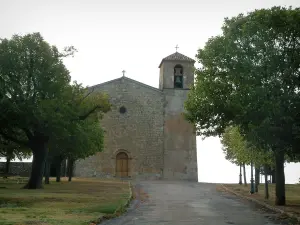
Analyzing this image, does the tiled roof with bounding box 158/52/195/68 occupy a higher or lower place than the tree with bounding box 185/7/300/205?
higher

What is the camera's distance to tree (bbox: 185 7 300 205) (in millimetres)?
17250

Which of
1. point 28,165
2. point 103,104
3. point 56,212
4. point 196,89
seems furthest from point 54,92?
point 28,165

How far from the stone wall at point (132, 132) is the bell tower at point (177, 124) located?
0.82 meters

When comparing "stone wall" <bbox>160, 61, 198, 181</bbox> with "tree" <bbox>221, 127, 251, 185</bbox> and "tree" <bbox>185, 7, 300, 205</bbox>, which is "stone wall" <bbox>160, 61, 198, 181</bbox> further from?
"tree" <bbox>185, 7, 300, 205</bbox>

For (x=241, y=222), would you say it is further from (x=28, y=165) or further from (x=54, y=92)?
(x=28, y=165)

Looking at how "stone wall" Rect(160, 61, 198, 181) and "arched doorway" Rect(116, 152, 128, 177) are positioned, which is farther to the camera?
"stone wall" Rect(160, 61, 198, 181)

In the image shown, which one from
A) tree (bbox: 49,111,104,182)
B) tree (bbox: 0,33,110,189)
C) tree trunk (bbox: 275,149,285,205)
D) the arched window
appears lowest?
tree trunk (bbox: 275,149,285,205)

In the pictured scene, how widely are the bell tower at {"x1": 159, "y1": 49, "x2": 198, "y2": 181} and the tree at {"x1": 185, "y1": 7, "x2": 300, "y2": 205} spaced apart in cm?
2244

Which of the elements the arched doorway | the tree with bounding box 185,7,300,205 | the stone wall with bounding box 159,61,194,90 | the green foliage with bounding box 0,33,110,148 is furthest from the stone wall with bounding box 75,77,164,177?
the tree with bounding box 185,7,300,205

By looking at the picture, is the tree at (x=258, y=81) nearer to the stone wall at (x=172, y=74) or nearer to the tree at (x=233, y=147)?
the tree at (x=233, y=147)

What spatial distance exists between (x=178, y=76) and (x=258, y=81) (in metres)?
27.6

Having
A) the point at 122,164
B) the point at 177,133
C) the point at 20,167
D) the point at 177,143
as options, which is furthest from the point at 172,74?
the point at 20,167

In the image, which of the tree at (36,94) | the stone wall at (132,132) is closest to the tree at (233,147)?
the stone wall at (132,132)

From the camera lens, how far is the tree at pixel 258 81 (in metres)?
17.2
